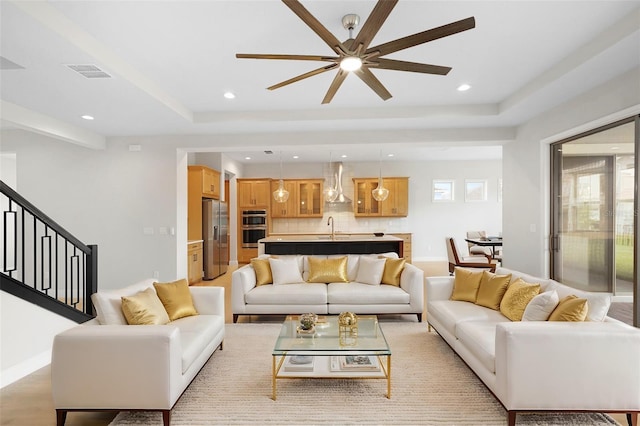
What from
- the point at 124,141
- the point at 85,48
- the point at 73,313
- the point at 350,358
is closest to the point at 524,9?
the point at 350,358

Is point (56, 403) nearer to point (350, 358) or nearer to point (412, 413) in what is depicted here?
point (350, 358)

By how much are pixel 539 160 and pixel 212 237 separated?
19.1 feet

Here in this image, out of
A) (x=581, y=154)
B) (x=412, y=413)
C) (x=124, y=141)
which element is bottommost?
(x=412, y=413)

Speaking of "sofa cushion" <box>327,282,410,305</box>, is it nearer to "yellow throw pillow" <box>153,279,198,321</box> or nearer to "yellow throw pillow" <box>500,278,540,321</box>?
"yellow throw pillow" <box>500,278,540,321</box>

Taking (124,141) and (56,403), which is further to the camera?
(124,141)

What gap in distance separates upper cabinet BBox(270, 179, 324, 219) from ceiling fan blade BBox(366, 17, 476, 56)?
270 inches

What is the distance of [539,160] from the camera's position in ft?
15.3

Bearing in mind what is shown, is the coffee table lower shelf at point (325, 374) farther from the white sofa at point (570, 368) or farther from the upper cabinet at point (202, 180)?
the upper cabinet at point (202, 180)

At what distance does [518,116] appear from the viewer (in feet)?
15.4

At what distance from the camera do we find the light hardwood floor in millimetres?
2221

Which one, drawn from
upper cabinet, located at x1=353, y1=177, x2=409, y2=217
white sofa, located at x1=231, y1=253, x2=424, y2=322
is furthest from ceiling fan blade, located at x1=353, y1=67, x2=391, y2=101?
upper cabinet, located at x1=353, y1=177, x2=409, y2=217

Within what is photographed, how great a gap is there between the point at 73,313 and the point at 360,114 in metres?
4.08

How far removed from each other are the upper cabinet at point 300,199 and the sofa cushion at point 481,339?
6.49 meters

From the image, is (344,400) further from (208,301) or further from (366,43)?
(366,43)
